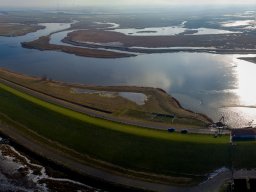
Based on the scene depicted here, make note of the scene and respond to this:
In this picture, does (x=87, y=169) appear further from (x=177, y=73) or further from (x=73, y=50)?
(x=73, y=50)

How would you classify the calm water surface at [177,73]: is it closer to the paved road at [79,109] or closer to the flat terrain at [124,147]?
the paved road at [79,109]

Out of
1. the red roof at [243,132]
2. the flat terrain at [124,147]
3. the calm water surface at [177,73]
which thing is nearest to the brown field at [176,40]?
the calm water surface at [177,73]

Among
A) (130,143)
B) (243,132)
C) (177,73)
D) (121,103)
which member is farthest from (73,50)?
(243,132)

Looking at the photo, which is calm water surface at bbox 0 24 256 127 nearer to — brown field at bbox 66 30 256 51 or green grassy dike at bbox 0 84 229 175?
green grassy dike at bbox 0 84 229 175

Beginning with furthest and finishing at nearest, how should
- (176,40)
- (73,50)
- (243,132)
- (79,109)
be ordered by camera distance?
(176,40), (73,50), (79,109), (243,132)

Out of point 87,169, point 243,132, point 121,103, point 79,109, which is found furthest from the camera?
point 121,103

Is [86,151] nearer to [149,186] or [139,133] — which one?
[139,133]

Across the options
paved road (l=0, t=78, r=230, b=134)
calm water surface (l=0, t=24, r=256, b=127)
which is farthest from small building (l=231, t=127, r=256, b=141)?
calm water surface (l=0, t=24, r=256, b=127)

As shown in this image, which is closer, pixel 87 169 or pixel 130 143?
pixel 87 169
